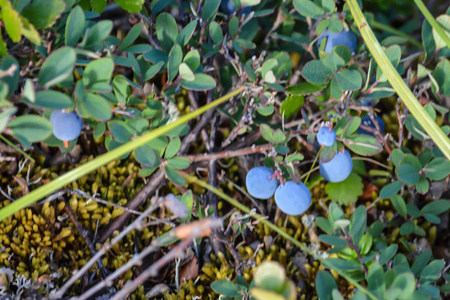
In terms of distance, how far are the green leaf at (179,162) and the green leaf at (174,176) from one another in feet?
0.04

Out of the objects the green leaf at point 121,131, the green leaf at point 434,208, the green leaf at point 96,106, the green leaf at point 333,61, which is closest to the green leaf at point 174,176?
the green leaf at point 121,131

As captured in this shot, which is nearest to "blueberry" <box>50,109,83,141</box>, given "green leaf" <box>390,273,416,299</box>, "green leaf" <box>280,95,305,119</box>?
"green leaf" <box>280,95,305,119</box>

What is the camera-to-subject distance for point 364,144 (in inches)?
47.5

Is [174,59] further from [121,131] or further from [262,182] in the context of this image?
[262,182]

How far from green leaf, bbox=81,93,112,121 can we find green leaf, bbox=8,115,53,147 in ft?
0.36

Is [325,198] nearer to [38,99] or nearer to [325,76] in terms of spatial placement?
[325,76]

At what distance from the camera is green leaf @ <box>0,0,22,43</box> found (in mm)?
965

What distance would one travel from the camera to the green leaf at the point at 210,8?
1.31 meters

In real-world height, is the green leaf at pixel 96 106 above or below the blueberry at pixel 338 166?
above

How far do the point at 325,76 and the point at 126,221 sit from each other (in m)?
0.79

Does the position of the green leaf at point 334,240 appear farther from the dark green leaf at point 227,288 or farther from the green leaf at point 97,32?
the green leaf at point 97,32

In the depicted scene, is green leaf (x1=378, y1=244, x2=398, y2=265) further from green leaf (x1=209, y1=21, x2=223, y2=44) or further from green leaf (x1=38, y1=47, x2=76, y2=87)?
green leaf (x1=38, y1=47, x2=76, y2=87)

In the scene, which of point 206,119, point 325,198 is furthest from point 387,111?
point 206,119

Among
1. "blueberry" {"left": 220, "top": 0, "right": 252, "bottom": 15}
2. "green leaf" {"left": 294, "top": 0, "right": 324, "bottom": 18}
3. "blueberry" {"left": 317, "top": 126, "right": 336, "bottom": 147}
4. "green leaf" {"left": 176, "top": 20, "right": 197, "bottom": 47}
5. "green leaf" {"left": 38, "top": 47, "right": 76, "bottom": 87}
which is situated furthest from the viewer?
"blueberry" {"left": 220, "top": 0, "right": 252, "bottom": 15}
